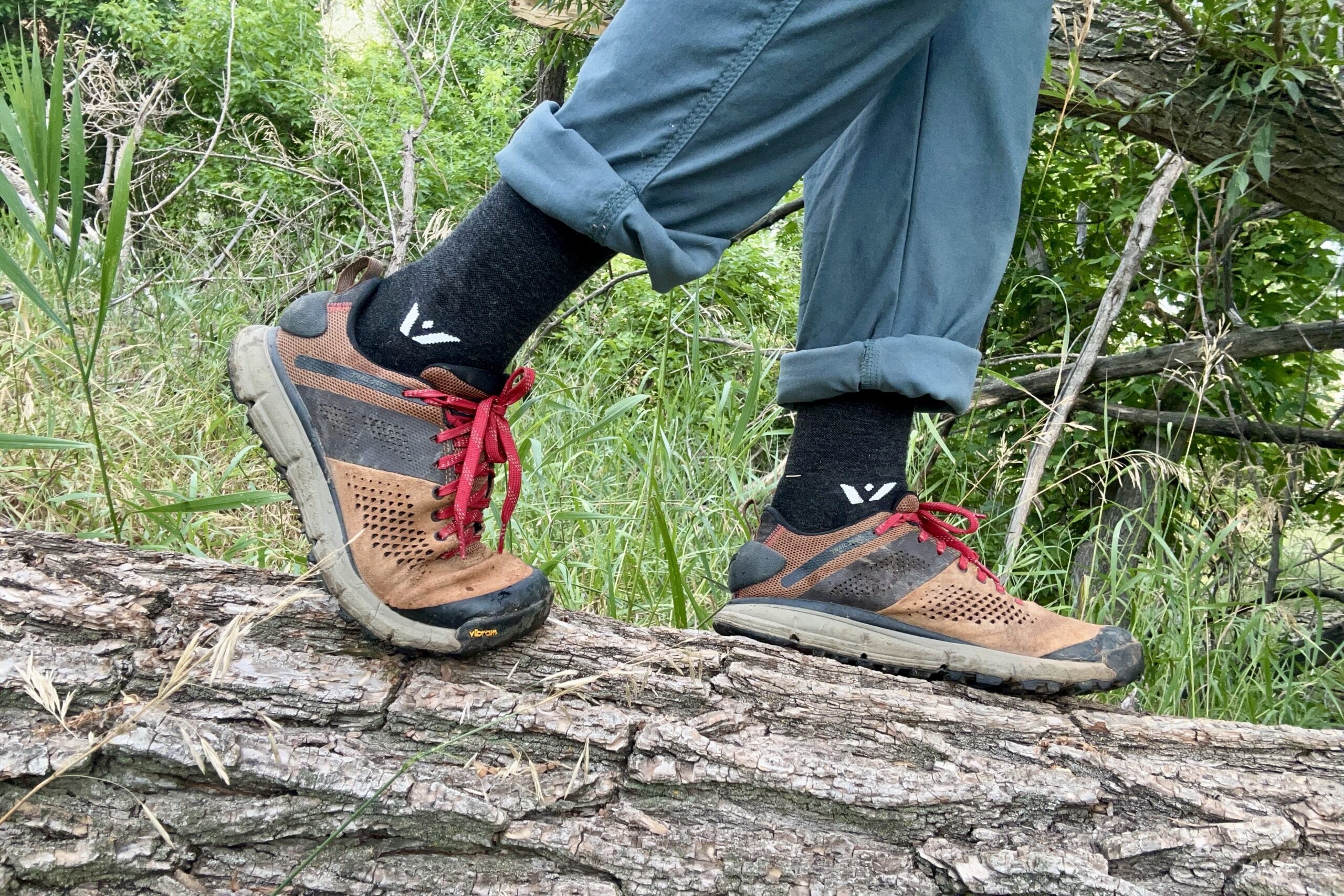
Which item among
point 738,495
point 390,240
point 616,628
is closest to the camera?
point 616,628

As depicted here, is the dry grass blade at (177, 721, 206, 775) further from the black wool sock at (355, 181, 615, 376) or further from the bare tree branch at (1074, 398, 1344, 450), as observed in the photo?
the bare tree branch at (1074, 398, 1344, 450)

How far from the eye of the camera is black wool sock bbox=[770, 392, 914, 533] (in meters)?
1.19

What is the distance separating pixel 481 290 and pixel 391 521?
0.26 meters

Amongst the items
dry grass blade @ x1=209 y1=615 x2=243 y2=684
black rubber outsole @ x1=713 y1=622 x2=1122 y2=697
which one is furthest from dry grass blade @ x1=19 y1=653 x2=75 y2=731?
black rubber outsole @ x1=713 y1=622 x2=1122 y2=697

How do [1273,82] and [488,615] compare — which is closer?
[488,615]

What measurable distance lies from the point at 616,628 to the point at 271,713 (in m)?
0.40

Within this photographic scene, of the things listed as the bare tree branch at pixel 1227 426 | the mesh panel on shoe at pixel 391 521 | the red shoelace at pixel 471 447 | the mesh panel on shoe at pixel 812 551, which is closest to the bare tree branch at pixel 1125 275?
the bare tree branch at pixel 1227 426

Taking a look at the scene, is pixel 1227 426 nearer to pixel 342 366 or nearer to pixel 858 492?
pixel 858 492

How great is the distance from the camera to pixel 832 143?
98 centimetres

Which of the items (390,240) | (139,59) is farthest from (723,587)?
(139,59)

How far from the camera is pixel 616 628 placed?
113 centimetres

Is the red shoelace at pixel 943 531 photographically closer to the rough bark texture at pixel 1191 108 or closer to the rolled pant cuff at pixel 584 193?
the rolled pant cuff at pixel 584 193

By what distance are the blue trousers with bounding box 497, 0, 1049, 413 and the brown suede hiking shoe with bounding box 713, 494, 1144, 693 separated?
203 mm

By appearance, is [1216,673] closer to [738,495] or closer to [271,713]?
[738,495]
